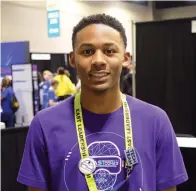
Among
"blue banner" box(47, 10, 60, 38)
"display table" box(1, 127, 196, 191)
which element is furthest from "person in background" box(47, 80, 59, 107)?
"display table" box(1, 127, 196, 191)

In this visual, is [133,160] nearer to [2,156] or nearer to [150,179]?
[150,179]

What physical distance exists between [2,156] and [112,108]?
5.91ft

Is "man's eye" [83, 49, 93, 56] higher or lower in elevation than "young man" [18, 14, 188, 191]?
higher

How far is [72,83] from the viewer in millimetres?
9125

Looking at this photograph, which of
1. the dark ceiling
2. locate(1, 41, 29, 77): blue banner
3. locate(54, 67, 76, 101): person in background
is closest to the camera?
locate(1, 41, 29, 77): blue banner

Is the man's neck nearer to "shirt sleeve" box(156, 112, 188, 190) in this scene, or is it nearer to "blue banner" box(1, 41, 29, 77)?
"shirt sleeve" box(156, 112, 188, 190)

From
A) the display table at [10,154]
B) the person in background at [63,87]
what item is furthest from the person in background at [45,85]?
the display table at [10,154]

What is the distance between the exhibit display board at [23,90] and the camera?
7.20m

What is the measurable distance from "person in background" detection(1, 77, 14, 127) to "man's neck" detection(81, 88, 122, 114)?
598cm

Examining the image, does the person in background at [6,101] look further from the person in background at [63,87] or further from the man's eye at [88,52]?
the man's eye at [88,52]

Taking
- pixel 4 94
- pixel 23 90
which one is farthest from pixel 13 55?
pixel 4 94

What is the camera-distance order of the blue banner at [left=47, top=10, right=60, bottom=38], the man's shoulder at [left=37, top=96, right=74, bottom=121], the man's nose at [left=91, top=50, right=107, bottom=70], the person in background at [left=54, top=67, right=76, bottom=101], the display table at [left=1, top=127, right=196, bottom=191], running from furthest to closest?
the person in background at [left=54, top=67, right=76, bottom=101] → the blue banner at [left=47, top=10, right=60, bottom=38] → the display table at [left=1, top=127, right=196, bottom=191] → the man's shoulder at [left=37, top=96, right=74, bottom=121] → the man's nose at [left=91, top=50, right=107, bottom=70]

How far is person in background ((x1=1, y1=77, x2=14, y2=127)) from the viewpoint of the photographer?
7.05 m

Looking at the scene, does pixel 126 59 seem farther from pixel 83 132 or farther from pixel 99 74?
pixel 83 132
